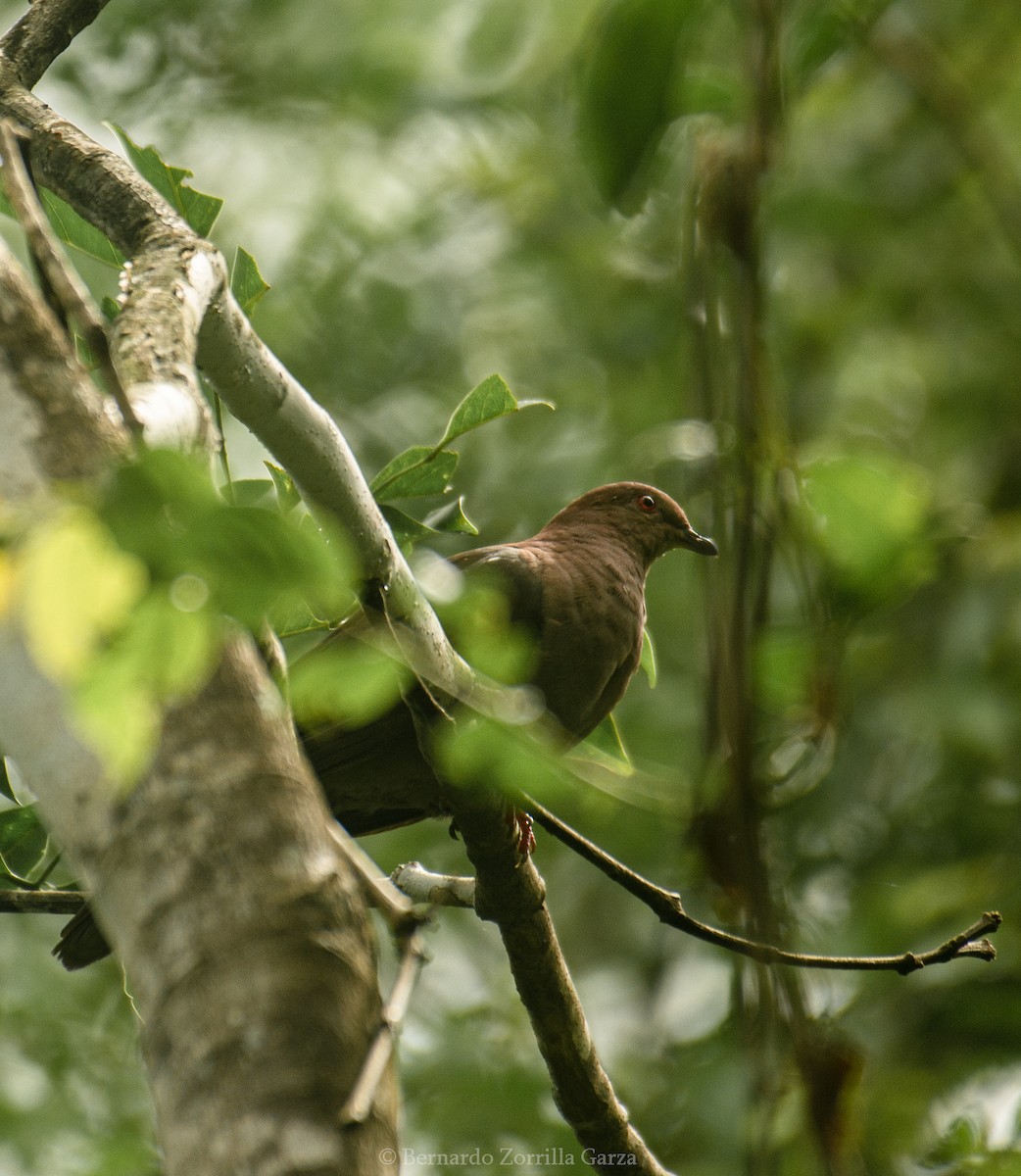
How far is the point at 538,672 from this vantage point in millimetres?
3869

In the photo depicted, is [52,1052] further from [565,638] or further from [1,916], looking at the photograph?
[565,638]

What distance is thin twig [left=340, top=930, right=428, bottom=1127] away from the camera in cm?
120

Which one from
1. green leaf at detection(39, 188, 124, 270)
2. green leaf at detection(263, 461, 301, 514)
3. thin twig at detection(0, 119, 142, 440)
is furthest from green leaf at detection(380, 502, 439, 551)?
thin twig at detection(0, 119, 142, 440)

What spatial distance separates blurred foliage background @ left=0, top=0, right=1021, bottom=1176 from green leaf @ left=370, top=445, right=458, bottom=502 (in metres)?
0.51

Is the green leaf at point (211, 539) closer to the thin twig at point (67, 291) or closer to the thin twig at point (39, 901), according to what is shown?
the thin twig at point (67, 291)

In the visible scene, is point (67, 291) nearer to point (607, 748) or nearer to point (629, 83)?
point (629, 83)

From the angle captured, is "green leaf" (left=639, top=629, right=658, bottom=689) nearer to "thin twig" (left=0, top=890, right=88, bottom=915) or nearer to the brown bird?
the brown bird

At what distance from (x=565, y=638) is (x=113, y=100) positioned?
7069mm

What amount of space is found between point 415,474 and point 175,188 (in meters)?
0.78

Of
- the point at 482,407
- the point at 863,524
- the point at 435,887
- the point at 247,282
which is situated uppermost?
the point at 863,524

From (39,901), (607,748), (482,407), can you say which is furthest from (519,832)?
(39,901)

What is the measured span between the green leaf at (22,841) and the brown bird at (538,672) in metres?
0.67

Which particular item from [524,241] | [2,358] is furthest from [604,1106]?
[524,241]

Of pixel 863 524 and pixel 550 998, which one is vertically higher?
pixel 863 524
